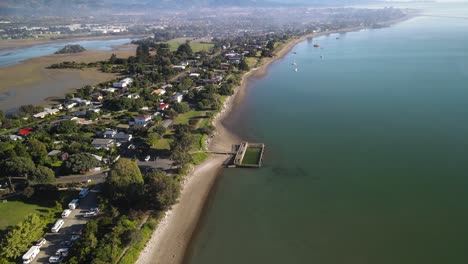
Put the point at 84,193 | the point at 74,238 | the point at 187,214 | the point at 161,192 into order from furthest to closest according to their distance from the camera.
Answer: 1. the point at 84,193
2. the point at 187,214
3. the point at 161,192
4. the point at 74,238

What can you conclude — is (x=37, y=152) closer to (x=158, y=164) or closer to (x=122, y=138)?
(x=122, y=138)

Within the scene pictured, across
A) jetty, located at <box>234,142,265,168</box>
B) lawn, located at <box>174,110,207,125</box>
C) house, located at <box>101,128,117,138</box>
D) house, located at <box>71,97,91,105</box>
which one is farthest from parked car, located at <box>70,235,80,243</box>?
house, located at <box>71,97,91,105</box>

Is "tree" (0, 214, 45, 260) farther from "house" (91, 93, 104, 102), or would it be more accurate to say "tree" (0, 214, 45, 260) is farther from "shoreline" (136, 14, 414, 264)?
"house" (91, 93, 104, 102)

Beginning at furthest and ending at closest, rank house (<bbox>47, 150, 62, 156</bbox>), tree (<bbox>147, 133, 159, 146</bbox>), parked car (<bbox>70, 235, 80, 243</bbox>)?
tree (<bbox>147, 133, 159, 146</bbox>) → house (<bbox>47, 150, 62, 156</bbox>) → parked car (<bbox>70, 235, 80, 243</bbox>)

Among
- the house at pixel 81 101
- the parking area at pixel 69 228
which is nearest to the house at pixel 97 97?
the house at pixel 81 101

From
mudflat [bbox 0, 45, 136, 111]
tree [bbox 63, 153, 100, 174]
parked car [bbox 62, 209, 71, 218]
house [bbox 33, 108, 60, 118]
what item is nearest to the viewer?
parked car [bbox 62, 209, 71, 218]

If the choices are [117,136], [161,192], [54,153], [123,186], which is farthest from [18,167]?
[161,192]
